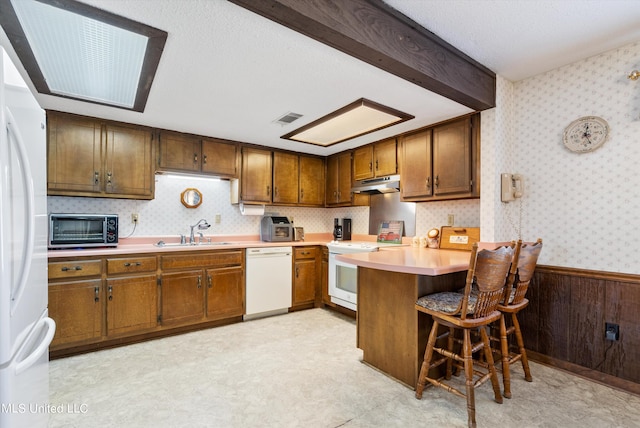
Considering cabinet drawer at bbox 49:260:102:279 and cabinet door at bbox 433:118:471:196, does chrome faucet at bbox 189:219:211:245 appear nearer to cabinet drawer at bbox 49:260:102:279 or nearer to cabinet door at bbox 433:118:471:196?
cabinet drawer at bbox 49:260:102:279

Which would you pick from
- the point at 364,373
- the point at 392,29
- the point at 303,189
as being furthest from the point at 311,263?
the point at 392,29

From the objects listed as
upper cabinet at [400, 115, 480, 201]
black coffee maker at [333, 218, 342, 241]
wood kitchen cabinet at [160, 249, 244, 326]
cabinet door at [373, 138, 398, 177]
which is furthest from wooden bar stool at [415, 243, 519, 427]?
black coffee maker at [333, 218, 342, 241]

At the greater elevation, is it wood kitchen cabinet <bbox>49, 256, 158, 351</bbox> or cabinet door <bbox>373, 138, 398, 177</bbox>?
cabinet door <bbox>373, 138, 398, 177</bbox>

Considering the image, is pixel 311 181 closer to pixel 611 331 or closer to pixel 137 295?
pixel 137 295

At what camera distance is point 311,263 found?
4.21 metres

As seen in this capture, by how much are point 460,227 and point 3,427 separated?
333 centimetres

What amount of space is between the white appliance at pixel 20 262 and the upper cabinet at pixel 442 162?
2994 millimetres

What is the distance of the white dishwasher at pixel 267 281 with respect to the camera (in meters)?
3.73

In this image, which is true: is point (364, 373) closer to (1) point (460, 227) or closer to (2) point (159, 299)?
(1) point (460, 227)

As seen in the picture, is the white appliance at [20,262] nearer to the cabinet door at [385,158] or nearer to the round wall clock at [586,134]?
the cabinet door at [385,158]

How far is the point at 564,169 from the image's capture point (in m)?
2.51

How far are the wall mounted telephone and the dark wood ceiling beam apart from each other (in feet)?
2.37

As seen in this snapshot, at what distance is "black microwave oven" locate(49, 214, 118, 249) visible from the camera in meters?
2.85

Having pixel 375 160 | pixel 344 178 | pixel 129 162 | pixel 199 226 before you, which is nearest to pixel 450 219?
pixel 375 160
